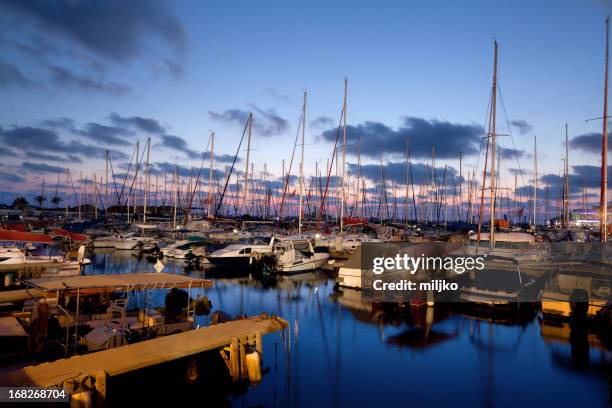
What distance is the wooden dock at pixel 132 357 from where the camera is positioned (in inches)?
401

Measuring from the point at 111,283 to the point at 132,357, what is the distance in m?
3.96

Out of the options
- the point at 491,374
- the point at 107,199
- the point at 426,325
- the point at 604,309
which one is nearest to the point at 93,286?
the point at 491,374

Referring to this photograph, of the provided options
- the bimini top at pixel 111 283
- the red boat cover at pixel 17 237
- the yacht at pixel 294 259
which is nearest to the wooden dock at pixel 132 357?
the bimini top at pixel 111 283

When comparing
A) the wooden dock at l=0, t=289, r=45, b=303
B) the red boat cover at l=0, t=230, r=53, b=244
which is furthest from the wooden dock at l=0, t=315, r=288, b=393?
the red boat cover at l=0, t=230, r=53, b=244

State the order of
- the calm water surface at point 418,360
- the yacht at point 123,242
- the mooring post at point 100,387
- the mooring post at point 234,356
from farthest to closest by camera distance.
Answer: the yacht at point 123,242
the calm water surface at point 418,360
the mooring post at point 234,356
the mooring post at point 100,387

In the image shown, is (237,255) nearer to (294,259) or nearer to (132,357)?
(294,259)

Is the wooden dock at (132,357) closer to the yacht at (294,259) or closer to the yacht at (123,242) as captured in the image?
the yacht at (294,259)

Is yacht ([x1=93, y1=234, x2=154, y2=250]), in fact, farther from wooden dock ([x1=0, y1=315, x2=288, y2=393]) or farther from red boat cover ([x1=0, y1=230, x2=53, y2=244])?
wooden dock ([x1=0, y1=315, x2=288, y2=393])

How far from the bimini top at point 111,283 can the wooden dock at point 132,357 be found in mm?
2179

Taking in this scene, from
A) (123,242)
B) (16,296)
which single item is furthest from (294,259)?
(123,242)

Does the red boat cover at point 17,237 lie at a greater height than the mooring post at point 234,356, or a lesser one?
greater

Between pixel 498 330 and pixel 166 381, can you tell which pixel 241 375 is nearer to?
pixel 166 381

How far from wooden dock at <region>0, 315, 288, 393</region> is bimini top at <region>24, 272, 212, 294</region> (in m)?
2.18

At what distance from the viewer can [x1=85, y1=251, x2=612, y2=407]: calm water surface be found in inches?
583
